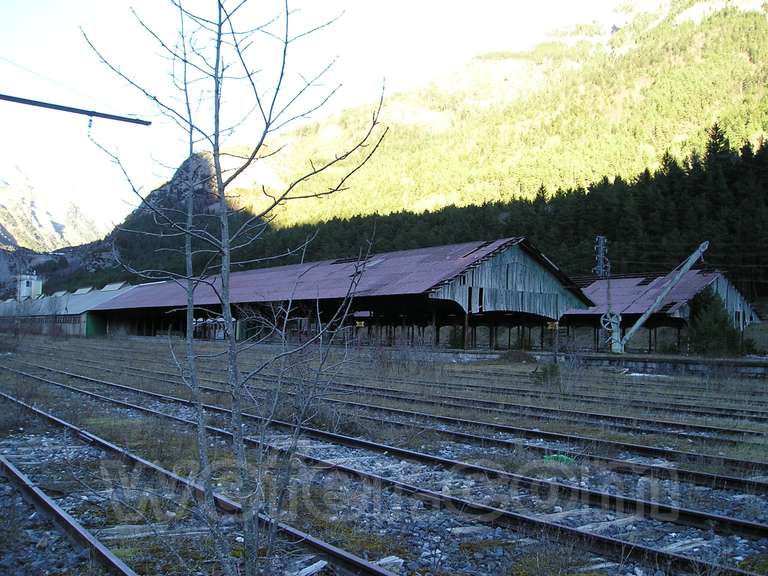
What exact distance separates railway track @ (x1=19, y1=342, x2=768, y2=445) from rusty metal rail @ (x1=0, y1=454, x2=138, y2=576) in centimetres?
295

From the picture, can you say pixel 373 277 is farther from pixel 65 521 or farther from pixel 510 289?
pixel 65 521

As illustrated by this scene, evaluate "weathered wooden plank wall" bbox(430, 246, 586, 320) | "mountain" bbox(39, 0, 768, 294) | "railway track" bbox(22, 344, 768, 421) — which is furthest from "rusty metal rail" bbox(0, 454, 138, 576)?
"weathered wooden plank wall" bbox(430, 246, 586, 320)

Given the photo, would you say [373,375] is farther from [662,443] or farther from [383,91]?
[383,91]

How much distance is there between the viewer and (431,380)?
808 inches

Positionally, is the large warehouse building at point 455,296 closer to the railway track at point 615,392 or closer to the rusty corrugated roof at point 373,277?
the rusty corrugated roof at point 373,277

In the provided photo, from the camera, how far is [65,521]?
5.89 metres

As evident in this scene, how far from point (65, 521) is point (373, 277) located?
3260 cm

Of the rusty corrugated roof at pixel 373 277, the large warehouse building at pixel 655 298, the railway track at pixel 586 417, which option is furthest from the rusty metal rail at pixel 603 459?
the large warehouse building at pixel 655 298

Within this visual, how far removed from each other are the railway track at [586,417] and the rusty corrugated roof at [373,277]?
1425 cm

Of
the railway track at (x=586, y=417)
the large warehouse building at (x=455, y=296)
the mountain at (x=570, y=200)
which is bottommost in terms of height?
the railway track at (x=586, y=417)

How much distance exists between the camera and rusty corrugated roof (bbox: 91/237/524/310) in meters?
34.0

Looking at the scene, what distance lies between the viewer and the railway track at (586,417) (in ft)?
→ 35.9

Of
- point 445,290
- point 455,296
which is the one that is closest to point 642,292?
point 455,296

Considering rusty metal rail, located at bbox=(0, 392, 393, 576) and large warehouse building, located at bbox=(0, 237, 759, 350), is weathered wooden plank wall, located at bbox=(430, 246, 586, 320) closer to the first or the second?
large warehouse building, located at bbox=(0, 237, 759, 350)
